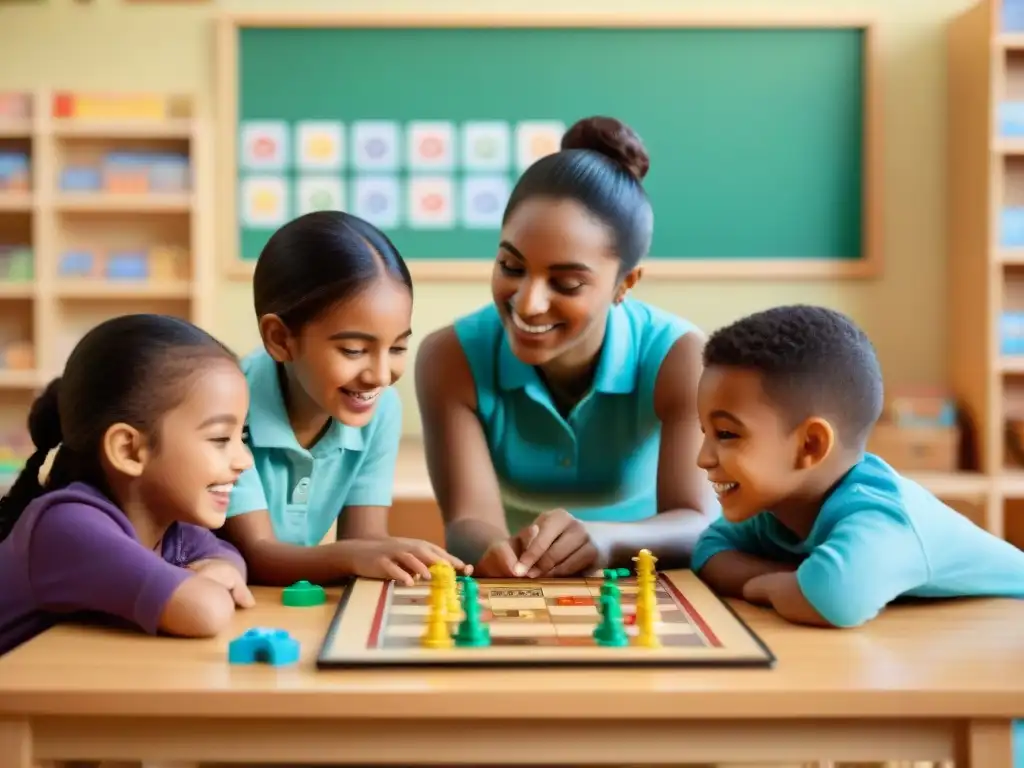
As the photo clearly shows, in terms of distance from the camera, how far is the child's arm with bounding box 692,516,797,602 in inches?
54.6

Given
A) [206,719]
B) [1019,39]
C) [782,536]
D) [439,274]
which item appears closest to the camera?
[206,719]

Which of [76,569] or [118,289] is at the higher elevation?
[118,289]

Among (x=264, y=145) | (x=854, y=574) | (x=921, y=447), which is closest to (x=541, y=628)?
(x=854, y=574)

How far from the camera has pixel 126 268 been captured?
156 inches

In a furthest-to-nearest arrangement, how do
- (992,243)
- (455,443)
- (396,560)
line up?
(992,243), (455,443), (396,560)

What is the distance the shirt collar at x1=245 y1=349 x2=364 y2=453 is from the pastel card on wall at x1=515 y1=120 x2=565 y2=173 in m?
2.55

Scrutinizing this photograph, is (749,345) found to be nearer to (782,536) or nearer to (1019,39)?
(782,536)

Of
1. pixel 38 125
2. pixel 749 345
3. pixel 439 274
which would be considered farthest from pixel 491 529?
pixel 38 125

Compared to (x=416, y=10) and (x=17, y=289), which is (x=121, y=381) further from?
(x=416, y=10)

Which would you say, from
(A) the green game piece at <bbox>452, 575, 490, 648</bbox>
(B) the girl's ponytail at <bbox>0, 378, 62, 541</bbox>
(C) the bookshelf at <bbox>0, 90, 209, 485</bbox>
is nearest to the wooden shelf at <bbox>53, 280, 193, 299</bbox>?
(C) the bookshelf at <bbox>0, 90, 209, 485</bbox>

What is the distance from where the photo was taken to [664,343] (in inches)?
70.7

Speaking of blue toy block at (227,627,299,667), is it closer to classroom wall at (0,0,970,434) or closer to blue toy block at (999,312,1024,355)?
classroom wall at (0,0,970,434)

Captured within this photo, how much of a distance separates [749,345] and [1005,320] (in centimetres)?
279

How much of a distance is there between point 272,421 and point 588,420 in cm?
47
